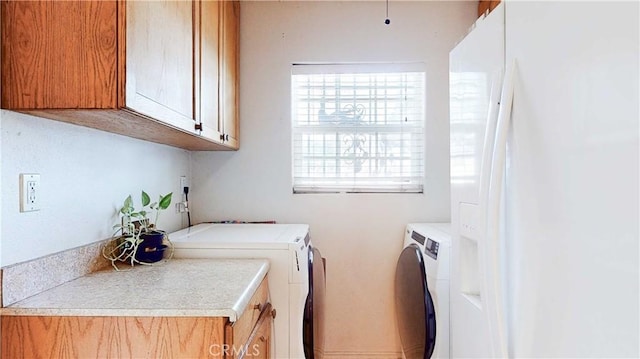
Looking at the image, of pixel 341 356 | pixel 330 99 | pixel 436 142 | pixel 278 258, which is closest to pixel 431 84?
pixel 436 142

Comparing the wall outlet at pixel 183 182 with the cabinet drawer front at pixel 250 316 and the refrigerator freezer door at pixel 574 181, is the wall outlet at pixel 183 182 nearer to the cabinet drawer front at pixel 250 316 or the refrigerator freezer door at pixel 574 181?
the cabinet drawer front at pixel 250 316

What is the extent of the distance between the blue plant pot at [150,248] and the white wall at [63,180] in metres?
0.15

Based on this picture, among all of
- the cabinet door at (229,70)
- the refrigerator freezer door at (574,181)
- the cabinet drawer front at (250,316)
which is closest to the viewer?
the refrigerator freezer door at (574,181)

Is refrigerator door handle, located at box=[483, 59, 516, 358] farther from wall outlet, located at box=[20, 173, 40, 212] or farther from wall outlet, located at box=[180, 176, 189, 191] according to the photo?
wall outlet, located at box=[180, 176, 189, 191]

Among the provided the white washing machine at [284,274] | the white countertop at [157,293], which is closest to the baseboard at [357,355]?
the white washing machine at [284,274]

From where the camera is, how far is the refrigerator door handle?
88cm

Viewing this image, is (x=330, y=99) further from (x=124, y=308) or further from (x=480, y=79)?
(x=124, y=308)

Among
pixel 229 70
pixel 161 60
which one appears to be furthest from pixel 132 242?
pixel 229 70

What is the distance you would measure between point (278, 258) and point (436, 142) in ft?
4.39

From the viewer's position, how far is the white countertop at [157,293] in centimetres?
104

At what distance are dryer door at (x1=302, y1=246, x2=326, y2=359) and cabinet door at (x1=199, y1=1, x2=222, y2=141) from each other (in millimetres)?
790

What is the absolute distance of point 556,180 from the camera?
2.46ft

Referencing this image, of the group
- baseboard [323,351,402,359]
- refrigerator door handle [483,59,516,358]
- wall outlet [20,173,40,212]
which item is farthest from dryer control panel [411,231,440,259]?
wall outlet [20,173,40,212]

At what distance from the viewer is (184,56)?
58.9 inches
